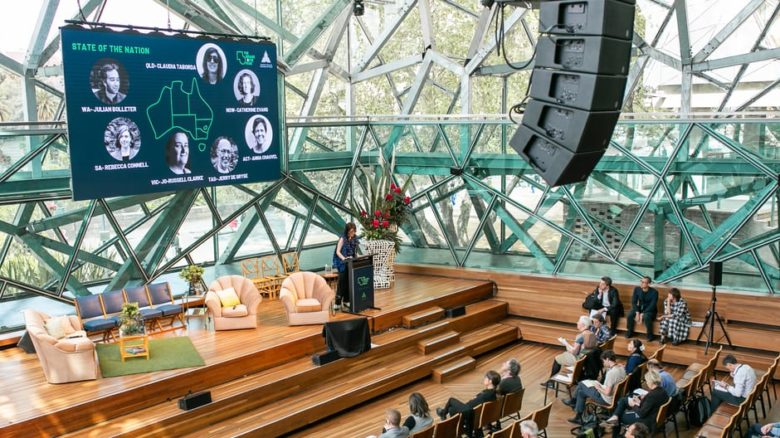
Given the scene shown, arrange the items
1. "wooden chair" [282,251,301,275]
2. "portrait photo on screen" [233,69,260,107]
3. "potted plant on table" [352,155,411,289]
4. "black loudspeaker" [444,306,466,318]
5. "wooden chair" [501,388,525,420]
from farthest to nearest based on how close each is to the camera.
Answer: "wooden chair" [282,251,301,275]
"potted plant on table" [352,155,411,289]
"black loudspeaker" [444,306,466,318]
"portrait photo on screen" [233,69,260,107]
"wooden chair" [501,388,525,420]

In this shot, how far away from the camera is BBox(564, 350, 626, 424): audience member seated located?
354 inches

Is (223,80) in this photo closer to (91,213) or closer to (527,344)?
(91,213)

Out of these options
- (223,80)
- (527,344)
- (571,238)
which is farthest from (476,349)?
(223,80)

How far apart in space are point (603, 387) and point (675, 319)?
279 centimetres

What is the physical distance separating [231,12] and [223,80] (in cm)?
245

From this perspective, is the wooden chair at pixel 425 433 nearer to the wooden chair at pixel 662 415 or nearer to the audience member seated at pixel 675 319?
the wooden chair at pixel 662 415

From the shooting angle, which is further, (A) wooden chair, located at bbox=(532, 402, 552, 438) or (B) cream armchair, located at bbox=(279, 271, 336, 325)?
(B) cream armchair, located at bbox=(279, 271, 336, 325)

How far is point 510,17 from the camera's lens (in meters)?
14.9

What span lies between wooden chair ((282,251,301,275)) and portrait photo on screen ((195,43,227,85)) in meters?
3.52

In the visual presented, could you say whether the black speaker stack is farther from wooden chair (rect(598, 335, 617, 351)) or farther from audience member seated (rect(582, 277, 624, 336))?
audience member seated (rect(582, 277, 624, 336))

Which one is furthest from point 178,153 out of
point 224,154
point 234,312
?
point 234,312

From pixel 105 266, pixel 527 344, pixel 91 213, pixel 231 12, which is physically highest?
pixel 231 12

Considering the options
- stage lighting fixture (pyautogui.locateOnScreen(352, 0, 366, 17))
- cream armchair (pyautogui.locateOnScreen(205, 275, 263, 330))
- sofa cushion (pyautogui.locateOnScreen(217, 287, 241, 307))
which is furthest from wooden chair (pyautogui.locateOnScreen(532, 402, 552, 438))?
stage lighting fixture (pyautogui.locateOnScreen(352, 0, 366, 17))

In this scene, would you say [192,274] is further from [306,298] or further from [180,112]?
[180,112]
